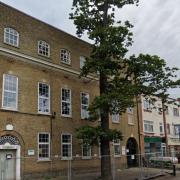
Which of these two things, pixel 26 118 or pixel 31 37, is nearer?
pixel 26 118

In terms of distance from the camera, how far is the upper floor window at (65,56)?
2938 cm

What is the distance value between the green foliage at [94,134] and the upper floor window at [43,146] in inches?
140

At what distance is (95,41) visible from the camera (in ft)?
81.9

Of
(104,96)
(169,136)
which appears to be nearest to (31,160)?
(104,96)

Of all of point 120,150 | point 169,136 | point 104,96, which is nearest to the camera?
point 104,96

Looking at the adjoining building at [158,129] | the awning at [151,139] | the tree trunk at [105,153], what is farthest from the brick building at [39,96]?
the awning at [151,139]

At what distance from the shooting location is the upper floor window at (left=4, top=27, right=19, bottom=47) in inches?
957

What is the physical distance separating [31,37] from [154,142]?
1077 inches

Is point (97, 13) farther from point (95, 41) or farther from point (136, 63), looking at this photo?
point (136, 63)

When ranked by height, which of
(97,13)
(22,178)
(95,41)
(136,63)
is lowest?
(22,178)

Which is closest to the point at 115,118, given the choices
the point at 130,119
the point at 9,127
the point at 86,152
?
the point at 130,119

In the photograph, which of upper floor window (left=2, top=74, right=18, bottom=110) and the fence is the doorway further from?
upper floor window (left=2, top=74, right=18, bottom=110)

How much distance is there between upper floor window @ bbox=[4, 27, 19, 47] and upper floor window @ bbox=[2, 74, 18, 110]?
8.00ft

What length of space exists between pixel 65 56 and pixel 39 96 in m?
5.12
